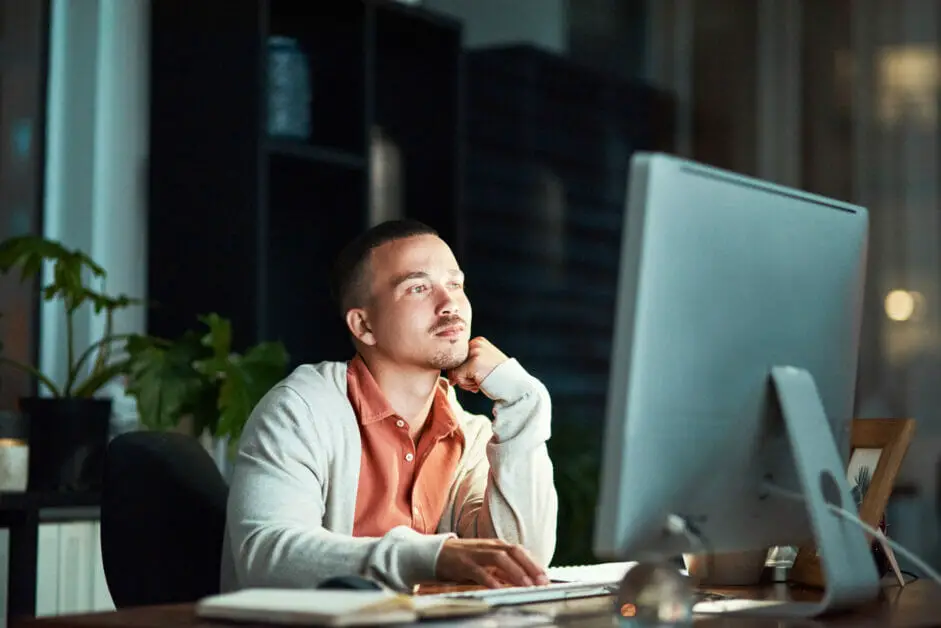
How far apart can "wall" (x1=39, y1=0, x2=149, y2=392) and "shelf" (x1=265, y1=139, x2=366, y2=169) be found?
0.40 meters

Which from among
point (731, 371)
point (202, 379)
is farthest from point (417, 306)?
point (202, 379)

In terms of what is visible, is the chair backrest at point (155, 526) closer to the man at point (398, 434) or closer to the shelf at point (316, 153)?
the man at point (398, 434)

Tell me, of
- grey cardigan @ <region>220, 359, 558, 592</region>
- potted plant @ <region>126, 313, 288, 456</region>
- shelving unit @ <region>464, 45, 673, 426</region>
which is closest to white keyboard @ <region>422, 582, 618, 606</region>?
grey cardigan @ <region>220, 359, 558, 592</region>

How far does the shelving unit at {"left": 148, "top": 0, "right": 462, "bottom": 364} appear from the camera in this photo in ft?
11.8

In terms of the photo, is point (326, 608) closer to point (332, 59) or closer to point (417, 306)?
point (417, 306)

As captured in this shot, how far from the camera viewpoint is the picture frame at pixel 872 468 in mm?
1810

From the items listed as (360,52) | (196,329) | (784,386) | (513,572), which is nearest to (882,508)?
(784,386)

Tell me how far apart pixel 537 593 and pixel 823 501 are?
0.34 metres

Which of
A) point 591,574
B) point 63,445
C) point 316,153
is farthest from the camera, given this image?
point 316,153

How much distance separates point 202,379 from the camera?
3174 millimetres

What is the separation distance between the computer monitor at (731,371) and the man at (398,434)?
445 millimetres

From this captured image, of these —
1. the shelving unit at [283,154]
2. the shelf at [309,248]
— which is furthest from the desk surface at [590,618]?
the shelf at [309,248]

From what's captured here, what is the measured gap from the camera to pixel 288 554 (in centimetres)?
172

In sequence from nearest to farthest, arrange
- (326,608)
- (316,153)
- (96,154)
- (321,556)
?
1. (326,608)
2. (321,556)
3. (96,154)
4. (316,153)
